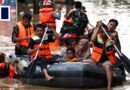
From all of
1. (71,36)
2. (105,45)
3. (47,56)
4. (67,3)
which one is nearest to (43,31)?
(47,56)

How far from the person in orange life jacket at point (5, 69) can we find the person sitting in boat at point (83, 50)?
5.24 feet

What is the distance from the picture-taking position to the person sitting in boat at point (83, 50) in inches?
452

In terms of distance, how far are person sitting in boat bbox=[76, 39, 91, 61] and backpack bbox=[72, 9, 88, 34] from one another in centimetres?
257

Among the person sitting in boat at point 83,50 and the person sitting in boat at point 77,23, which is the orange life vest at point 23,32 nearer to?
the person sitting in boat at point 83,50

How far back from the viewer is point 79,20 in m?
14.1

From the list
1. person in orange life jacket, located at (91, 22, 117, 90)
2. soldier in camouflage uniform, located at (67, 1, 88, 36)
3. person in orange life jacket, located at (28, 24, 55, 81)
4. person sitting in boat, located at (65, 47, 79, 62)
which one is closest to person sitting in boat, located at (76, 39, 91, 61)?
person sitting in boat, located at (65, 47, 79, 62)

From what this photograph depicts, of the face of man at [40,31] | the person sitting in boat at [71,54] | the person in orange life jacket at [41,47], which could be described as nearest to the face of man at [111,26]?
the person sitting in boat at [71,54]

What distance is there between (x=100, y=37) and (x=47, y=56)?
3.87 feet

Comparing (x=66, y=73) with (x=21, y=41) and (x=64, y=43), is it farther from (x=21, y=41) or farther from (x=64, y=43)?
(x=64, y=43)

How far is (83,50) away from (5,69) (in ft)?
6.01

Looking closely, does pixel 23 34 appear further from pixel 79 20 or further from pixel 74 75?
pixel 79 20

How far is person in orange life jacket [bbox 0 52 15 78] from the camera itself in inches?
472

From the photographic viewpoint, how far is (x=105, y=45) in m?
10.9

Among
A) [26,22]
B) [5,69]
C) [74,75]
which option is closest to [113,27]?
[74,75]
